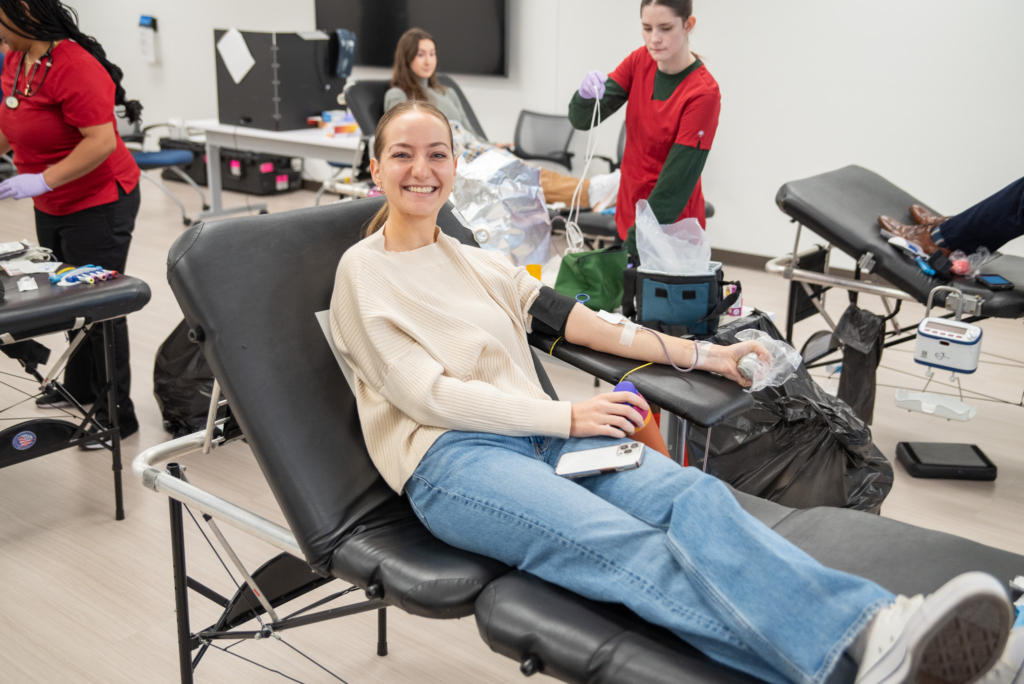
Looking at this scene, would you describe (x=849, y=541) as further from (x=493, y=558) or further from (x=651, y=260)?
(x=651, y=260)

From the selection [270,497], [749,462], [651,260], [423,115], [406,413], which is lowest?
[270,497]

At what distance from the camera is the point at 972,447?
2.58 metres

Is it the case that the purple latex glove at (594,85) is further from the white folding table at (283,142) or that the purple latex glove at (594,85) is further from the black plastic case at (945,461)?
the white folding table at (283,142)

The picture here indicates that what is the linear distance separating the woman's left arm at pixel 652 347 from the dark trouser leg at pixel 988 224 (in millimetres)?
1446

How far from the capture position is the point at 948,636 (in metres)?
0.91

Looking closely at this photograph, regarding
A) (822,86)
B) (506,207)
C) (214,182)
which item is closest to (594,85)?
(506,207)

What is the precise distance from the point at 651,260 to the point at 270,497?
48.7 inches

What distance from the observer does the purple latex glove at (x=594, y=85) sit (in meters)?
2.57

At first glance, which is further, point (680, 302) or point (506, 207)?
point (506, 207)

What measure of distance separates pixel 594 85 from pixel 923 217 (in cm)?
120

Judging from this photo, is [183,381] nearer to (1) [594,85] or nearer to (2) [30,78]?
(2) [30,78]

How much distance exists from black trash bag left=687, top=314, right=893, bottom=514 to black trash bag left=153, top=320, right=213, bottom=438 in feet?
4.91

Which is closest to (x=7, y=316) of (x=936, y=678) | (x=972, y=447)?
(x=936, y=678)

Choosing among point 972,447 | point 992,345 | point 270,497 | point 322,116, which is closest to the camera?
point 270,497
